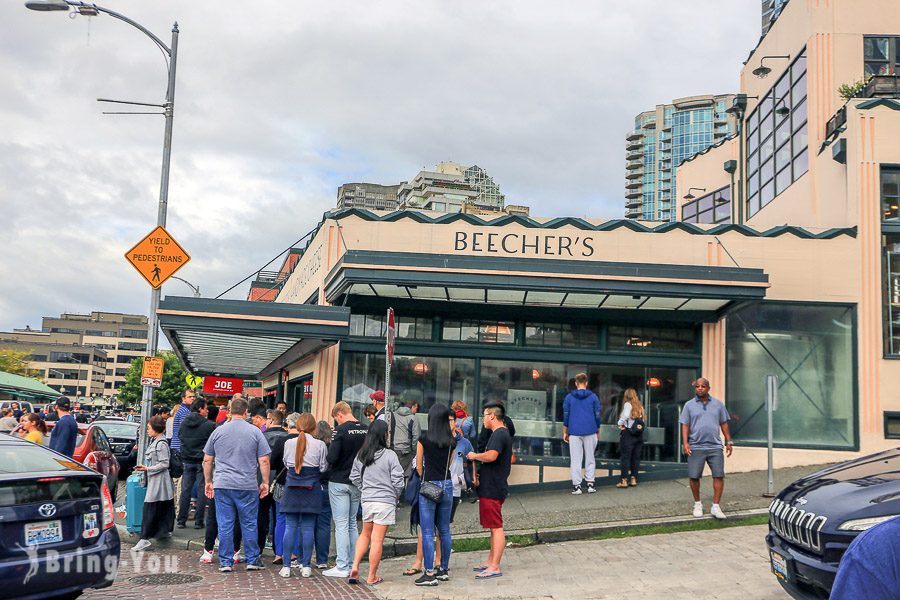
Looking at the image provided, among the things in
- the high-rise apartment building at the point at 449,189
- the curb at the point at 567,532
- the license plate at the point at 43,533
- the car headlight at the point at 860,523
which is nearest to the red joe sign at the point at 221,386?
the curb at the point at 567,532

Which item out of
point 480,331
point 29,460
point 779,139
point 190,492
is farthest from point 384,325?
point 779,139

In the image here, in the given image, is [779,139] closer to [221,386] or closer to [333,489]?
[333,489]

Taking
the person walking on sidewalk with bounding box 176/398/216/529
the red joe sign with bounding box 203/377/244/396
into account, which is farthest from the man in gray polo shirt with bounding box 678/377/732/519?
the red joe sign with bounding box 203/377/244/396

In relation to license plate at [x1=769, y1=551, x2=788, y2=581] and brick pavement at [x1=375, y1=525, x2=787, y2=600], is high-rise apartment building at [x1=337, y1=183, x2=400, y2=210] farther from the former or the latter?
license plate at [x1=769, y1=551, x2=788, y2=581]

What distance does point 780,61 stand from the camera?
20.3 metres

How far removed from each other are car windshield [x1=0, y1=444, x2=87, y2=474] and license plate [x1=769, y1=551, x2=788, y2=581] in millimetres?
5844

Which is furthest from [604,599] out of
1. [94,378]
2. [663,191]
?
[94,378]

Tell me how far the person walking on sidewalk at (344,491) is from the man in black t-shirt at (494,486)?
1414mm

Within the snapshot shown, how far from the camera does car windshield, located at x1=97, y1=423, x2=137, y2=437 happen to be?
2009 centimetres

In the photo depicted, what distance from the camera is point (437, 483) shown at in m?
8.73

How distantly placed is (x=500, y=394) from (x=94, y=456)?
6.91 meters

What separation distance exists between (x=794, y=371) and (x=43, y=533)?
12.9 meters

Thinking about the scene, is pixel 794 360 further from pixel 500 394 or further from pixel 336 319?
pixel 336 319

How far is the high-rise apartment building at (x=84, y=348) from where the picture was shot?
142 meters
